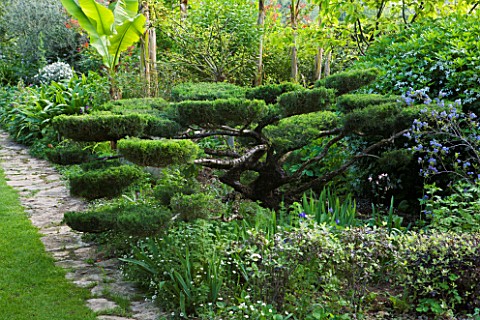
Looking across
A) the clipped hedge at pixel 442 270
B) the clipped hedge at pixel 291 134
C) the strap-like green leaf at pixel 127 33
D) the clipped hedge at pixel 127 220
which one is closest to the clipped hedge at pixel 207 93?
the clipped hedge at pixel 291 134

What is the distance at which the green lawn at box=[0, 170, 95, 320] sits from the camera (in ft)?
12.0

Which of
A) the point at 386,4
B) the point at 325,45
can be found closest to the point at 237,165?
the point at 325,45

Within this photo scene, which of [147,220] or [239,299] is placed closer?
[239,299]

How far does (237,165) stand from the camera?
15.6ft

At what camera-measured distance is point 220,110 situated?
160 inches

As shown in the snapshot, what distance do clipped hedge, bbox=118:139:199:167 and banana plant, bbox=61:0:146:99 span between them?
474cm

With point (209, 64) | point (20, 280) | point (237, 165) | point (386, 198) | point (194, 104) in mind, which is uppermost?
point (209, 64)

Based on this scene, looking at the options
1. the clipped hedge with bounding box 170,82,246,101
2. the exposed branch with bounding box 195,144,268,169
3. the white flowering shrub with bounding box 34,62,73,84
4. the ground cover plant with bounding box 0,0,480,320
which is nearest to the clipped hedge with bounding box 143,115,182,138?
the ground cover plant with bounding box 0,0,480,320

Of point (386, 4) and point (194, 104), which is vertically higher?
point (386, 4)

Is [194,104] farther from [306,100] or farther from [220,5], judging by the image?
[220,5]

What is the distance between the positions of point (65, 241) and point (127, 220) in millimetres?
1738

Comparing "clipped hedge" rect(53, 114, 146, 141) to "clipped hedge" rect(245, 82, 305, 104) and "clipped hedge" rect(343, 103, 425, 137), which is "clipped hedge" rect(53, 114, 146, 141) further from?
"clipped hedge" rect(343, 103, 425, 137)

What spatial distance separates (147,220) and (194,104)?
971mm

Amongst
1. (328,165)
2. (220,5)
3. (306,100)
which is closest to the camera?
(306,100)
